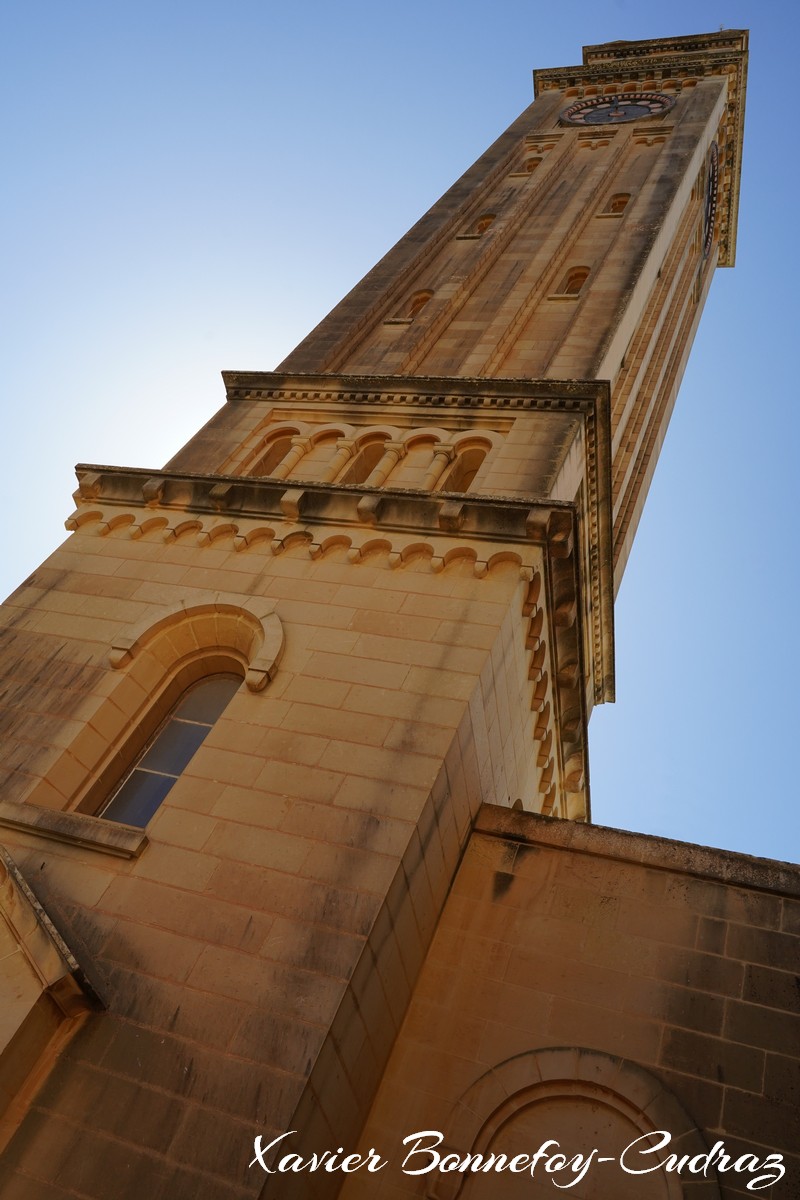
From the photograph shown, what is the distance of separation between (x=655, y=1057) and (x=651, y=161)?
81.6ft

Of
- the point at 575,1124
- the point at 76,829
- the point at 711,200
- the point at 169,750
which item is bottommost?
the point at 575,1124

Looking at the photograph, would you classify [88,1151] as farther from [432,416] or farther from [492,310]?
[492,310]

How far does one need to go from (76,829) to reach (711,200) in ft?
106

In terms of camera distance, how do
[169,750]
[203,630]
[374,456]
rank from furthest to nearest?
1. [374,456]
2. [203,630]
3. [169,750]

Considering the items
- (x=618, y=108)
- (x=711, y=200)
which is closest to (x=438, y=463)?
(x=618, y=108)

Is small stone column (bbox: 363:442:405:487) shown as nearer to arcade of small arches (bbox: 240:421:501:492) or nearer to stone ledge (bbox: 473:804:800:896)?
arcade of small arches (bbox: 240:421:501:492)

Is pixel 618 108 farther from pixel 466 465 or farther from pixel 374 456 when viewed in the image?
pixel 466 465

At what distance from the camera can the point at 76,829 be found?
10.1m

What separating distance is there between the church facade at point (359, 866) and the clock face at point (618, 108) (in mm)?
19004

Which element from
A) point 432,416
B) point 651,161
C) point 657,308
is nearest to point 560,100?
point 651,161

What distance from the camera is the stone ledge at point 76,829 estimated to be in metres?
9.85

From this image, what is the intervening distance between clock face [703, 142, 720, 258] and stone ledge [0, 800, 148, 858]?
30045mm

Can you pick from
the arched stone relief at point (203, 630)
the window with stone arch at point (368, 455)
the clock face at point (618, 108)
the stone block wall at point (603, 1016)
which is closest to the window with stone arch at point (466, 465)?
the window with stone arch at point (368, 455)

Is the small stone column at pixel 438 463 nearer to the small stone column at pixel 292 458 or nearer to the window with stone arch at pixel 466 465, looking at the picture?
the window with stone arch at pixel 466 465
